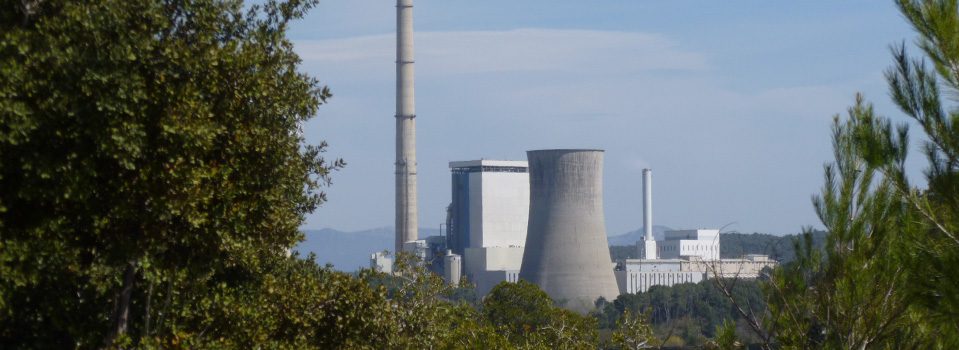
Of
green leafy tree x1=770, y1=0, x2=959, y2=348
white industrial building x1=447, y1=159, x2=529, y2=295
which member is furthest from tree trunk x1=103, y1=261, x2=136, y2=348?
white industrial building x1=447, y1=159, x2=529, y2=295

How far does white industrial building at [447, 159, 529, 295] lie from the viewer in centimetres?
6444

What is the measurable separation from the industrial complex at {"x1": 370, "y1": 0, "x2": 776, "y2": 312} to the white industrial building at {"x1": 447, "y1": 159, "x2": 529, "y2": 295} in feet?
0.17

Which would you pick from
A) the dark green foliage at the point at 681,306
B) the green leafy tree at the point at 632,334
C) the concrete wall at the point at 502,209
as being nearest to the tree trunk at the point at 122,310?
the green leafy tree at the point at 632,334

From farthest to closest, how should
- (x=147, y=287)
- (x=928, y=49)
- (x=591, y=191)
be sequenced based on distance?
(x=591, y=191) → (x=147, y=287) → (x=928, y=49)

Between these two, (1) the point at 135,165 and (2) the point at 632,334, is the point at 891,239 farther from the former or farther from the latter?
(2) the point at 632,334

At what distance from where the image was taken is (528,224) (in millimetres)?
47156

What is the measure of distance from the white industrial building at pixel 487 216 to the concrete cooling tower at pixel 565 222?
56.9ft

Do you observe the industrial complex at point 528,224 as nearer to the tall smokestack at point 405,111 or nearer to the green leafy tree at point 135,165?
the tall smokestack at point 405,111

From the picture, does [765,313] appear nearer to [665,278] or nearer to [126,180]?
[126,180]

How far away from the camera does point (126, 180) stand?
5938 mm

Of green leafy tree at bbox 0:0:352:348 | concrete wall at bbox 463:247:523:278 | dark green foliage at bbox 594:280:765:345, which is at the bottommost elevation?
dark green foliage at bbox 594:280:765:345

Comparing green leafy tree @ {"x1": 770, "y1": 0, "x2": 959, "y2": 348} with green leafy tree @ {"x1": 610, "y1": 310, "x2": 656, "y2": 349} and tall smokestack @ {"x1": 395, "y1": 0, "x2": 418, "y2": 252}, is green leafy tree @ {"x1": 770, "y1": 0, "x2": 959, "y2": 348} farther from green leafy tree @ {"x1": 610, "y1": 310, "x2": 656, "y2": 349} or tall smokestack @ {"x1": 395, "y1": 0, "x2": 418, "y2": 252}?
tall smokestack @ {"x1": 395, "y1": 0, "x2": 418, "y2": 252}

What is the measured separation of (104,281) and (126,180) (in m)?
0.51

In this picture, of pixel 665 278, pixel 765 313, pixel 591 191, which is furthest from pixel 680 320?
pixel 765 313
